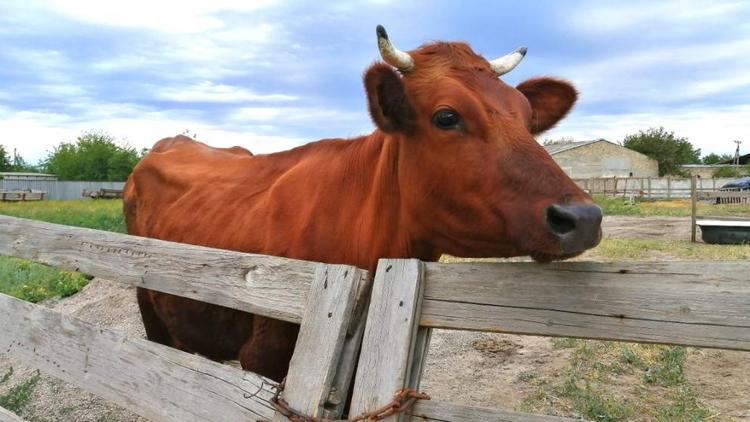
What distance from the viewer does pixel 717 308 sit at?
1.51 metres

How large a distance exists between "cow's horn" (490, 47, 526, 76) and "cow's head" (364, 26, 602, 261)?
0.06 metres

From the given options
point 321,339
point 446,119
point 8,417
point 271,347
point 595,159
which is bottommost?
point 8,417

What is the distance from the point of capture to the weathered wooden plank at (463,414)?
1.68 m

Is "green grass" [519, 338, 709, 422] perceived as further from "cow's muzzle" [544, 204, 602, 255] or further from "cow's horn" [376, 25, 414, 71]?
"cow's horn" [376, 25, 414, 71]

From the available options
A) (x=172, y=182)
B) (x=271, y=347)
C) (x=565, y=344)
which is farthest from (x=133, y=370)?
(x=565, y=344)

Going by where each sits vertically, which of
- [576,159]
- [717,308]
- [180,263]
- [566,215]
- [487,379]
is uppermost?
[576,159]

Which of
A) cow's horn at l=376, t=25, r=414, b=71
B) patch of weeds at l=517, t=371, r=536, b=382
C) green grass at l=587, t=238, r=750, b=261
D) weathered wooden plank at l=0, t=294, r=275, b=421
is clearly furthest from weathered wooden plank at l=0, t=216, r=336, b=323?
green grass at l=587, t=238, r=750, b=261

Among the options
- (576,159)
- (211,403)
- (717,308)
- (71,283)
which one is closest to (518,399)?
(211,403)

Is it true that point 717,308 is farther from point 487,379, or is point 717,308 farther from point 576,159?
point 576,159

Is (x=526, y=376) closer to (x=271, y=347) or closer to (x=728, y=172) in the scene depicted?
(x=271, y=347)

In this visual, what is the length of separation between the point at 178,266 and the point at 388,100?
4.06ft

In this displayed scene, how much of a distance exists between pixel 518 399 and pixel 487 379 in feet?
2.10

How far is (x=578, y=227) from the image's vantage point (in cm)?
185

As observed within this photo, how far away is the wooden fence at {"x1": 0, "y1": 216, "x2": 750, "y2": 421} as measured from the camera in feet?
5.20
